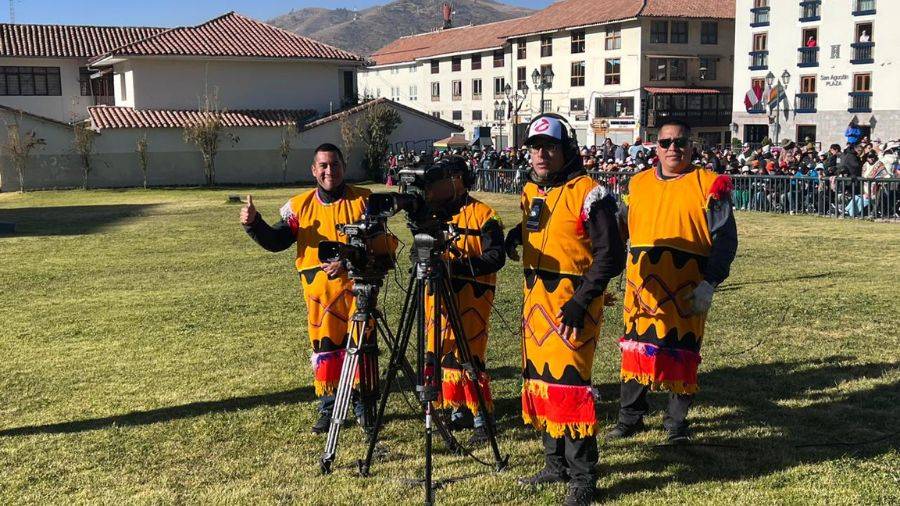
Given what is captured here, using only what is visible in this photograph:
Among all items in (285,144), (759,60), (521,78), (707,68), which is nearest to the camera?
(285,144)

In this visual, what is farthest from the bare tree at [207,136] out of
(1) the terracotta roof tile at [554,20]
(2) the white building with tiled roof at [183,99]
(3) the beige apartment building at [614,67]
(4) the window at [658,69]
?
(4) the window at [658,69]

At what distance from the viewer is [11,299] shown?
11.9 meters

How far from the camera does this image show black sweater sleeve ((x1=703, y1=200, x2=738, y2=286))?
5.38 metres

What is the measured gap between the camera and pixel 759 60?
1948 inches

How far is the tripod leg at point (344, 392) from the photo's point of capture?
207 inches

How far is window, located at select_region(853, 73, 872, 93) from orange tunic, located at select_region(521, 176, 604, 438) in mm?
44129

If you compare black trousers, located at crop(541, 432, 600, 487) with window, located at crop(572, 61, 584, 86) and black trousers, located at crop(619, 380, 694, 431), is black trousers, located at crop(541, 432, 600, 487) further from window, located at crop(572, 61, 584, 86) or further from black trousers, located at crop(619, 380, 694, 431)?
window, located at crop(572, 61, 584, 86)

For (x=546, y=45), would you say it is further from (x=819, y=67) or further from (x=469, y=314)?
(x=469, y=314)

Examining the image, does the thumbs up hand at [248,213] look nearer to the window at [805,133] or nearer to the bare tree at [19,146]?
the bare tree at [19,146]

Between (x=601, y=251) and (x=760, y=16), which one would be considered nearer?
(x=601, y=251)

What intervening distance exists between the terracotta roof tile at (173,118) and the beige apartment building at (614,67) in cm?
1552

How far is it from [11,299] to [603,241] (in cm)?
989

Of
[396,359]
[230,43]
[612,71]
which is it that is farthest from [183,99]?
[396,359]

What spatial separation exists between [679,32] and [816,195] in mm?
38616
